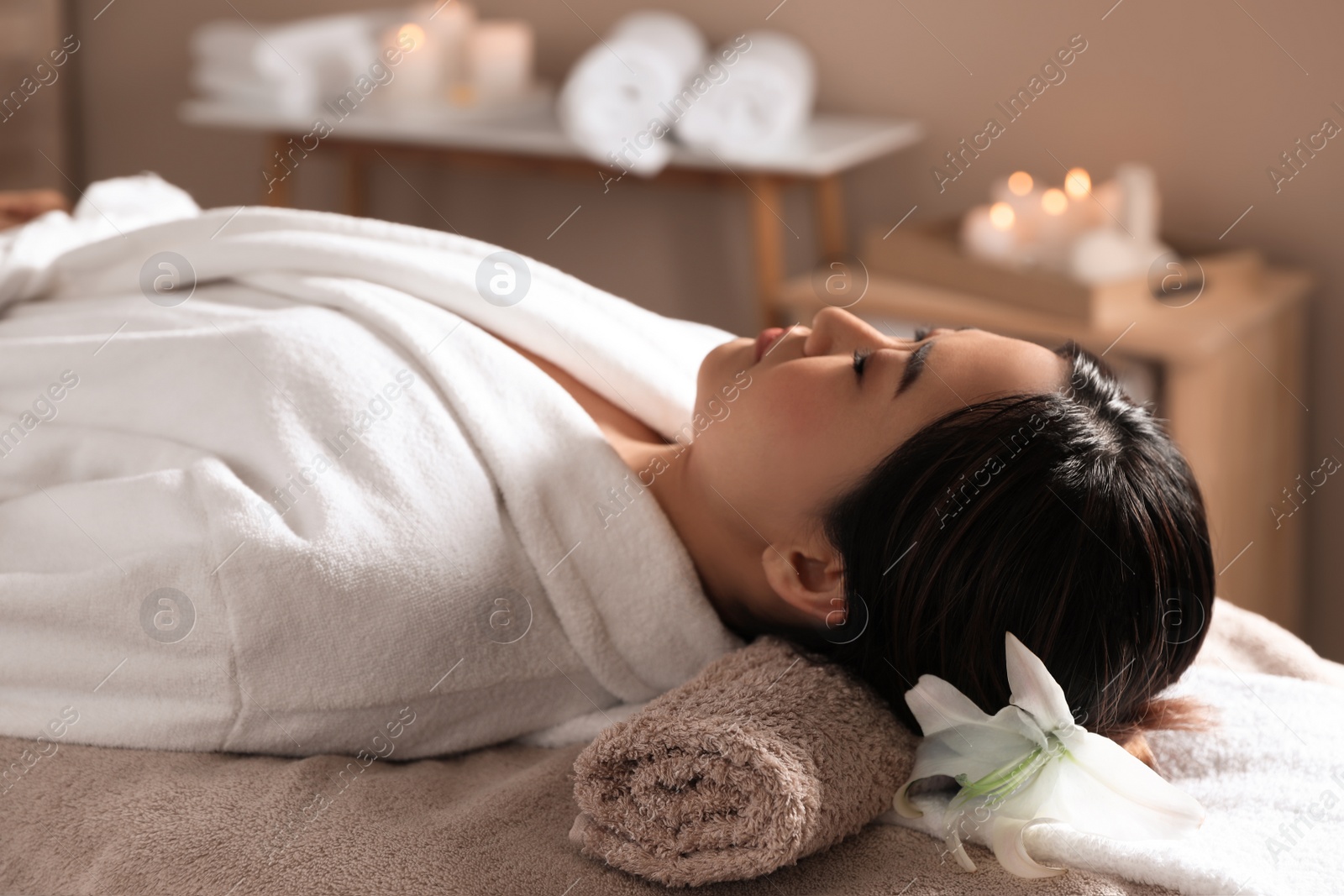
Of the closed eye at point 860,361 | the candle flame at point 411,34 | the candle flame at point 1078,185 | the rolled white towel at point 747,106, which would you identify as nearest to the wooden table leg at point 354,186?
the candle flame at point 411,34

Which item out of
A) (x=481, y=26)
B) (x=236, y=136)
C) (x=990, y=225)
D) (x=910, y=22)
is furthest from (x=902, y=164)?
(x=236, y=136)

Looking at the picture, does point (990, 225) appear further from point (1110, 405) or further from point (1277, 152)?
point (1110, 405)

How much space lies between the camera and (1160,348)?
64.4 inches

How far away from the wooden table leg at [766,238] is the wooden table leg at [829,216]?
10 centimetres

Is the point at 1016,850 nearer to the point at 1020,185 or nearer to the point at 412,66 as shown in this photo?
the point at 1020,185

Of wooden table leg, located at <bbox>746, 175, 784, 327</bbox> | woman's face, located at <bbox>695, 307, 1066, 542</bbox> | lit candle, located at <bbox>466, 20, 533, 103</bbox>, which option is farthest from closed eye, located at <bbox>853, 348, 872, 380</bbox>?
lit candle, located at <bbox>466, 20, 533, 103</bbox>

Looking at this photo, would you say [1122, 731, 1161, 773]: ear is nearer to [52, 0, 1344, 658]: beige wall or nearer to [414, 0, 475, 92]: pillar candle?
[52, 0, 1344, 658]: beige wall

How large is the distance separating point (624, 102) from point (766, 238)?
0.35m

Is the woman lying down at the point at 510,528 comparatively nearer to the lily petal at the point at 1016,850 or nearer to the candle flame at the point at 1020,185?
the lily petal at the point at 1016,850

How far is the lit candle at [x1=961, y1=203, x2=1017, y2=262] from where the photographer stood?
187cm

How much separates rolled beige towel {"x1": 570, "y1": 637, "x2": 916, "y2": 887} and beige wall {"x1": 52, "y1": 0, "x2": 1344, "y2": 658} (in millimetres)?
1525

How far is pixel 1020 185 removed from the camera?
75.0 inches

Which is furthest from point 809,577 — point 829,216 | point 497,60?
point 497,60

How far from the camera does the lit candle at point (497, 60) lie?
7.34 ft
